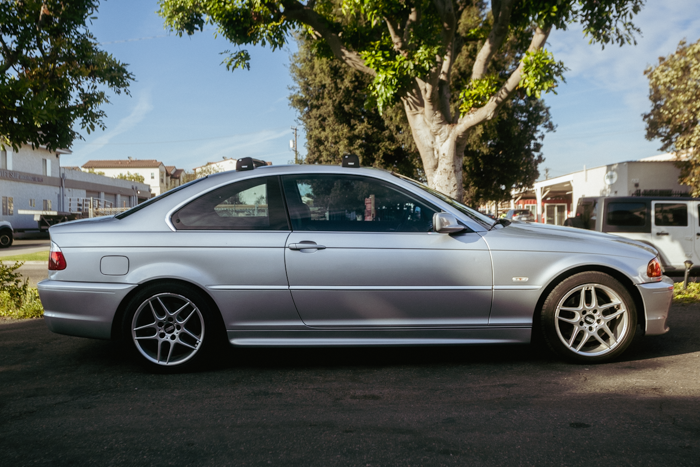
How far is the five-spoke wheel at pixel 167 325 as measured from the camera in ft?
13.1

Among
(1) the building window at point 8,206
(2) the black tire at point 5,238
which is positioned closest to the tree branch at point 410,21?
(2) the black tire at point 5,238

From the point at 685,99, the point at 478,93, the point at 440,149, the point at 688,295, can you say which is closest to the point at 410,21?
the point at 478,93

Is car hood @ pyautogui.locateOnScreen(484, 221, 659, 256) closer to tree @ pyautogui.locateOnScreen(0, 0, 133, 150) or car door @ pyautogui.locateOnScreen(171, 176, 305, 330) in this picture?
car door @ pyautogui.locateOnScreen(171, 176, 305, 330)

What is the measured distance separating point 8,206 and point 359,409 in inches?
1697

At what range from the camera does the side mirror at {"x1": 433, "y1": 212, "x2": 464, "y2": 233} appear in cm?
391

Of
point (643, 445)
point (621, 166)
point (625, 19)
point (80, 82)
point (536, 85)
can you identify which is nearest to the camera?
point (643, 445)

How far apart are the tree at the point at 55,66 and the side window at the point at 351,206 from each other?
4109 millimetres

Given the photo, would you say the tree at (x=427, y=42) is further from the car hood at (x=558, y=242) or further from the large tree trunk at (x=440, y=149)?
the car hood at (x=558, y=242)

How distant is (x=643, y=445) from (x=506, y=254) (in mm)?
1647

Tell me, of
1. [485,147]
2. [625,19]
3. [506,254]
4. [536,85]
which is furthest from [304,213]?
[485,147]

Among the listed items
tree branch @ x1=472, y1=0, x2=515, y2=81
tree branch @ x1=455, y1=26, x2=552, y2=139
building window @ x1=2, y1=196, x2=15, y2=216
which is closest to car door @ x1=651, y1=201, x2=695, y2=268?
tree branch @ x1=455, y1=26, x2=552, y2=139

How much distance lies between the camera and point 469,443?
269 cm

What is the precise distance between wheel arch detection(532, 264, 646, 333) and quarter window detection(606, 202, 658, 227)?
720 centimetres

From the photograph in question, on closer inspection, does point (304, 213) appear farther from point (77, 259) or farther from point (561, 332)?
point (561, 332)
